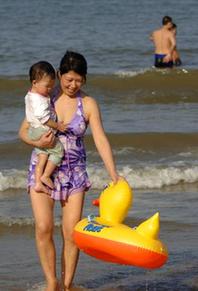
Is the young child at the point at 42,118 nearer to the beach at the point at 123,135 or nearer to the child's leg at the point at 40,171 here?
the child's leg at the point at 40,171

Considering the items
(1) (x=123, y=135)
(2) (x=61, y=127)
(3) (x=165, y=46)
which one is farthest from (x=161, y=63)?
(2) (x=61, y=127)

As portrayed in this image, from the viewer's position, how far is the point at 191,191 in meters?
9.58

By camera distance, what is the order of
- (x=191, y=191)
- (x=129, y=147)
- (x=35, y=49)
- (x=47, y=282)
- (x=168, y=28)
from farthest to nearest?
(x=35, y=49)
(x=168, y=28)
(x=129, y=147)
(x=191, y=191)
(x=47, y=282)

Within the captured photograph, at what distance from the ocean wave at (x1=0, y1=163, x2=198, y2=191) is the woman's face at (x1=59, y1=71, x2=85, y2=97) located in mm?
3967

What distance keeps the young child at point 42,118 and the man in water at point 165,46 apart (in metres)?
14.1

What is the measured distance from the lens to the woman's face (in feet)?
19.4

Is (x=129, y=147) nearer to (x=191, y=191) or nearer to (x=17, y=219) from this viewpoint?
(x=191, y=191)

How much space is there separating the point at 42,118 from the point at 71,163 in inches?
14.1

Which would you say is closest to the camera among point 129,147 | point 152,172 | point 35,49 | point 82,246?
point 82,246

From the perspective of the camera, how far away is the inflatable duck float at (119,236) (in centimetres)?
561

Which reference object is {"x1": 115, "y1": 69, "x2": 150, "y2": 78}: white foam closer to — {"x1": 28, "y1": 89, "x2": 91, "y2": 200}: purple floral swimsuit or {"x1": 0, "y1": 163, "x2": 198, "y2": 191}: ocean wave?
{"x1": 0, "y1": 163, "x2": 198, "y2": 191}: ocean wave

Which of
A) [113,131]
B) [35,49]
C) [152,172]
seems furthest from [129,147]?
[35,49]

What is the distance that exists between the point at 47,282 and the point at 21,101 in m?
9.76

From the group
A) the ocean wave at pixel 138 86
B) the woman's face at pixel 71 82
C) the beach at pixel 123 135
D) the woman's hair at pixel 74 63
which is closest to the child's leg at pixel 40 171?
the woman's face at pixel 71 82
